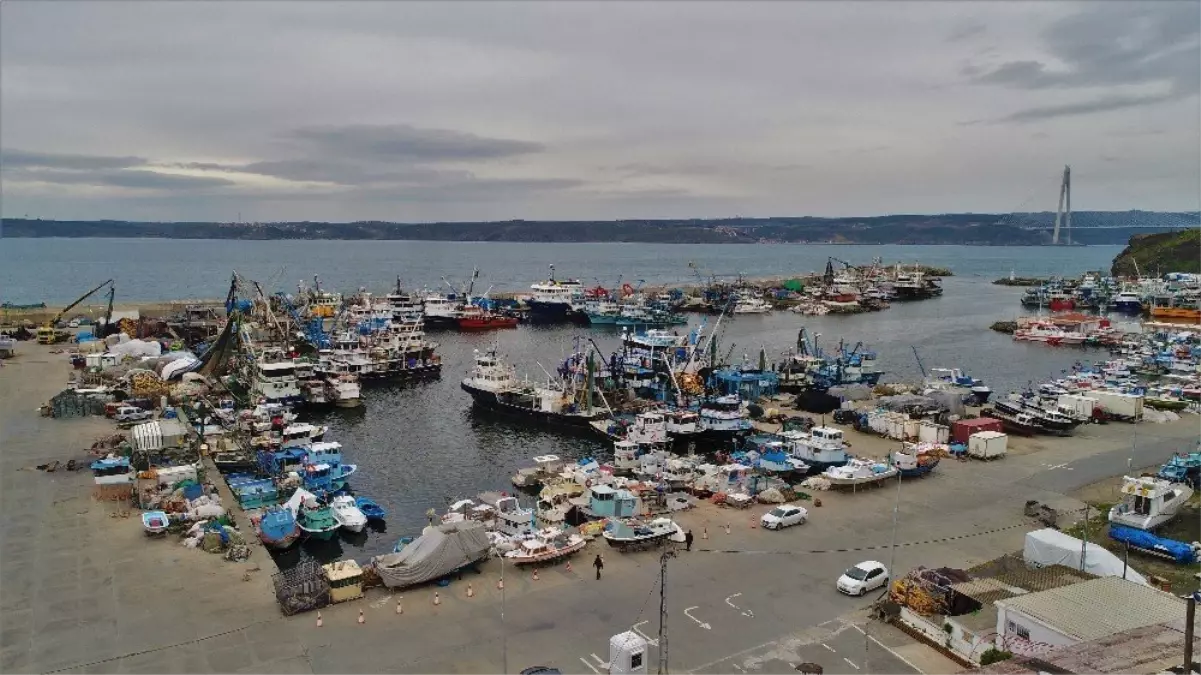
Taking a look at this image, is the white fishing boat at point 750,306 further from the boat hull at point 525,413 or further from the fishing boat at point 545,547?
the fishing boat at point 545,547

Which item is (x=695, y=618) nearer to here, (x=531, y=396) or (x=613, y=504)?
(x=613, y=504)

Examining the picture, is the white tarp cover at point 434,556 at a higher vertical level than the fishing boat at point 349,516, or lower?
higher

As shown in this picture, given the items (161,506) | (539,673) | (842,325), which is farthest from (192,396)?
(842,325)

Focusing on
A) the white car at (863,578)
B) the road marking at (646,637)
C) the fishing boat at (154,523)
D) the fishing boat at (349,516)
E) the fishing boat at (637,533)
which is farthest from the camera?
the fishing boat at (349,516)

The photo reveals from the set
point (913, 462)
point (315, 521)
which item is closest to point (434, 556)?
point (315, 521)

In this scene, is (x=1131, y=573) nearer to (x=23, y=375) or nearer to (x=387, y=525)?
(x=387, y=525)

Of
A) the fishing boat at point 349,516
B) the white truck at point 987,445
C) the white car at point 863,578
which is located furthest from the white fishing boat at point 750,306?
the white car at point 863,578
